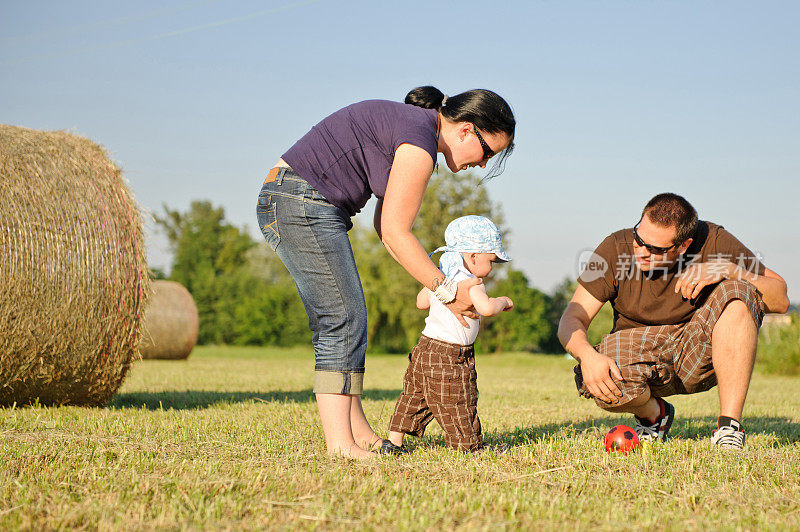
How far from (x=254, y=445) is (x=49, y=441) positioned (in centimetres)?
105

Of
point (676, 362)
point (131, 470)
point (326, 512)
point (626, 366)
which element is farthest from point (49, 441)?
point (676, 362)

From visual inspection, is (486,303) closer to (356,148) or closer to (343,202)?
(343,202)

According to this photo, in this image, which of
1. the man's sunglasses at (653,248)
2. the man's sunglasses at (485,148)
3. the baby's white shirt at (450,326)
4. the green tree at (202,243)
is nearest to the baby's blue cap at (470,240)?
the baby's white shirt at (450,326)

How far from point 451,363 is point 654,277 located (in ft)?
5.04

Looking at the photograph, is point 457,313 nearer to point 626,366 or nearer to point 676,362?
point 626,366

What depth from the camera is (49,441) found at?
3.74m

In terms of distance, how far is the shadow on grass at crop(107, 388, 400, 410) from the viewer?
6.43 m

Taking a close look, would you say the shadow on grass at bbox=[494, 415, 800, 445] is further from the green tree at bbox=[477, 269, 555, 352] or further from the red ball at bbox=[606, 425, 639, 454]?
the green tree at bbox=[477, 269, 555, 352]

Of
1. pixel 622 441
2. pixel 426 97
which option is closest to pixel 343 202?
pixel 426 97

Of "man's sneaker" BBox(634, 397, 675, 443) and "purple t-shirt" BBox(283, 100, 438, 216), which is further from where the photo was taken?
"man's sneaker" BBox(634, 397, 675, 443)

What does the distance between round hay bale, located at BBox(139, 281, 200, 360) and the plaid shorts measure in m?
14.2

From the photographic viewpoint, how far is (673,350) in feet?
14.4

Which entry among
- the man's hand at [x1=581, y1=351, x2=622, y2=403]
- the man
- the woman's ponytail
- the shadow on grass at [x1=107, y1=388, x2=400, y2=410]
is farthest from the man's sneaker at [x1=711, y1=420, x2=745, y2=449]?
the shadow on grass at [x1=107, y1=388, x2=400, y2=410]

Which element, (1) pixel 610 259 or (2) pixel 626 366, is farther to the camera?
(1) pixel 610 259
